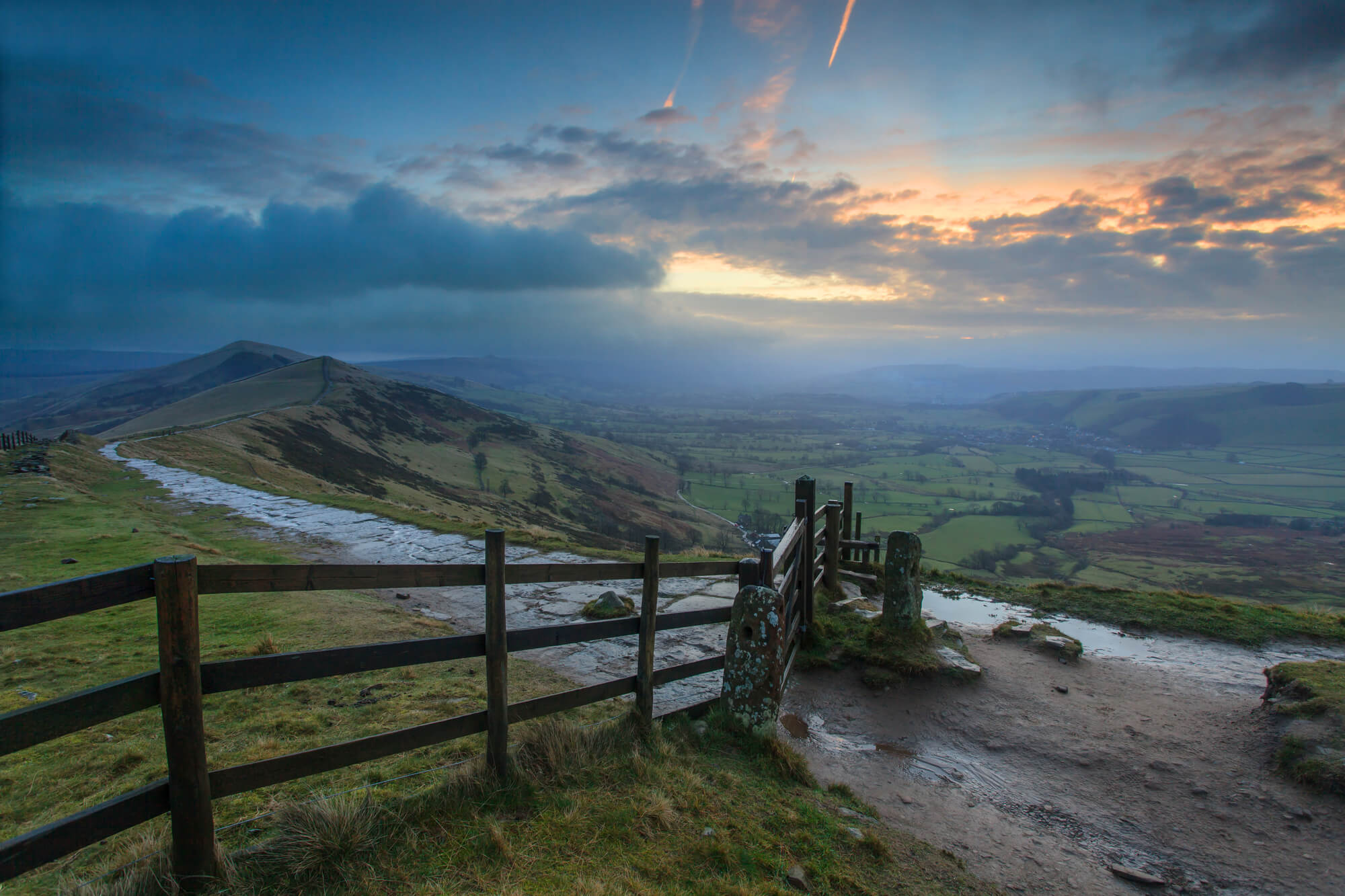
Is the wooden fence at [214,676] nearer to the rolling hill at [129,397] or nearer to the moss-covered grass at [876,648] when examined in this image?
the moss-covered grass at [876,648]

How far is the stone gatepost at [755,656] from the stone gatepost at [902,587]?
143 inches

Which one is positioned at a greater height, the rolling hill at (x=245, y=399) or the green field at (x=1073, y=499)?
the rolling hill at (x=245, y=399)

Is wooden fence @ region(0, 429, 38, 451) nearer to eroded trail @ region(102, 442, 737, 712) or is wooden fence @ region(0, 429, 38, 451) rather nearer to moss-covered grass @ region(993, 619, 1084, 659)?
eroded trail @ region(102, 442, 737, 712)

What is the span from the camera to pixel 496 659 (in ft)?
14.0

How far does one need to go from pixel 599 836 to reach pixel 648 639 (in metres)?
1.72

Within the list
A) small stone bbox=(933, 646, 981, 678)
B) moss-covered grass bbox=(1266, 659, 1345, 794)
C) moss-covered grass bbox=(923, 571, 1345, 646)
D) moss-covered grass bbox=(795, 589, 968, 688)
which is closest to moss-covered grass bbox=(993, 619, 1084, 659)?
moss-covered grass bbox=(795, 589, 968, 688)

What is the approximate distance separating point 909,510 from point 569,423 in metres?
121

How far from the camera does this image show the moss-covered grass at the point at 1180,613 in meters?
9.63

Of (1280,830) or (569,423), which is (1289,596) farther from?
(569,423)

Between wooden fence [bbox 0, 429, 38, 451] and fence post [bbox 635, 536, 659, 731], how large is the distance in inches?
1391

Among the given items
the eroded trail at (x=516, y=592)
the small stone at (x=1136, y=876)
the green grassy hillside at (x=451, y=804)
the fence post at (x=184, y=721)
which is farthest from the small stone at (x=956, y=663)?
the fence post at (x=184, y=721)

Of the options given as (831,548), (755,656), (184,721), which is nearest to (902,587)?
(831,548)

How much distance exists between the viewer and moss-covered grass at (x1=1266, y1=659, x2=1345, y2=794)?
18.4 feet

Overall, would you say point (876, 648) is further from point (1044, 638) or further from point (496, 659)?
point (496, 659)
